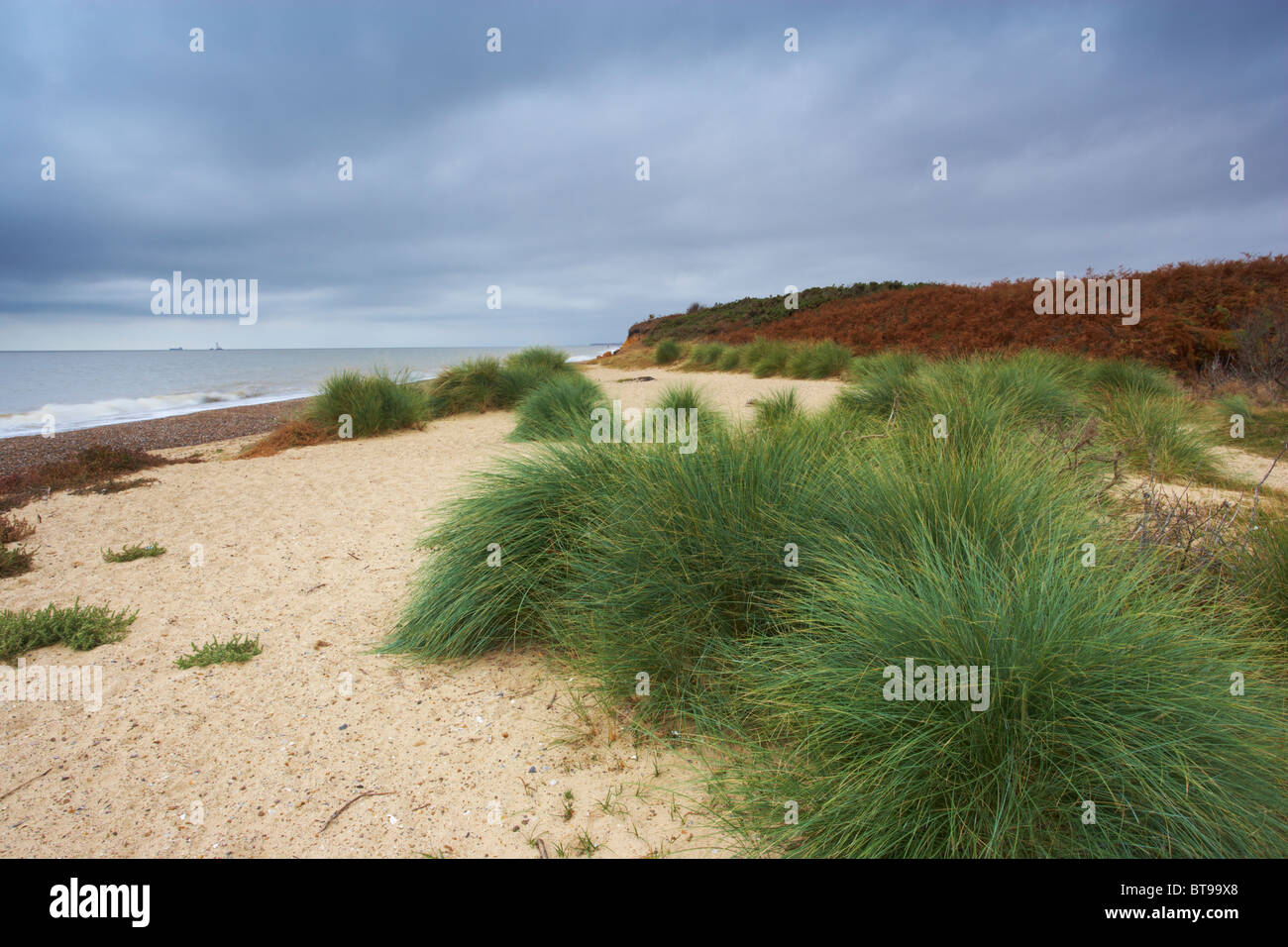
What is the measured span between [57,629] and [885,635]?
4656 millimetres

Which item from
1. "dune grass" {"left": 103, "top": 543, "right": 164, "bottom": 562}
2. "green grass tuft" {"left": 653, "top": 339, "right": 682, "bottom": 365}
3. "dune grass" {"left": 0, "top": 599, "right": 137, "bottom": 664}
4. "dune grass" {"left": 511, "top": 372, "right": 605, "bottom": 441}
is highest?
"green grass tuft" {"left": 653, "top": 339, "right": 682, "bottom": 365}

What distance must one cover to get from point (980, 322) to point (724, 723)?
1767 centimetres

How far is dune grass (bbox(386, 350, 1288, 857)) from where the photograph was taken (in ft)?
5.41

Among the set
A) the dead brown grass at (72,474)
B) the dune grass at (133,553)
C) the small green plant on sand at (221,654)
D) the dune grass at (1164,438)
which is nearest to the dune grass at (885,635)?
the small green plant on sand at (221,654)

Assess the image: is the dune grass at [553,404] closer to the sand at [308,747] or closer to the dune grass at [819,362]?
the sand at [308,747]

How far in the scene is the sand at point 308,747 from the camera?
2.19 metres

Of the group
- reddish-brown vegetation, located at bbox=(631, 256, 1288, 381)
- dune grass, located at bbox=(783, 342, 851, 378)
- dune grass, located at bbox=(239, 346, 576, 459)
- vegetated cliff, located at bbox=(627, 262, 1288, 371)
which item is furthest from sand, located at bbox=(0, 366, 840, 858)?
dune grass, located at bbox=(783, 342, 851, 378)

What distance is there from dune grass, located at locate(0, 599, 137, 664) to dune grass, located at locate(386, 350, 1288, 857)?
186 centimetres

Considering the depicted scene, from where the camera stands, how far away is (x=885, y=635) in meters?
1.97

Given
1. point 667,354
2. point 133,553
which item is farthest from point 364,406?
point 667,354

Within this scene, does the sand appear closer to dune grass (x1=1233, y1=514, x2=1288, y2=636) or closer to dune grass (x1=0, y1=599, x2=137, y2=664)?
dune grass (x1=0, y1=599, x2=137, y2=664)

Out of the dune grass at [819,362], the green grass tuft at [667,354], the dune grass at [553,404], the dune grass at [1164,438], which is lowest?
the dune grass at [1164,438]

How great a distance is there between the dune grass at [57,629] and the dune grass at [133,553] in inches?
50.3

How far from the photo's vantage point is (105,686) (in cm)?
332
